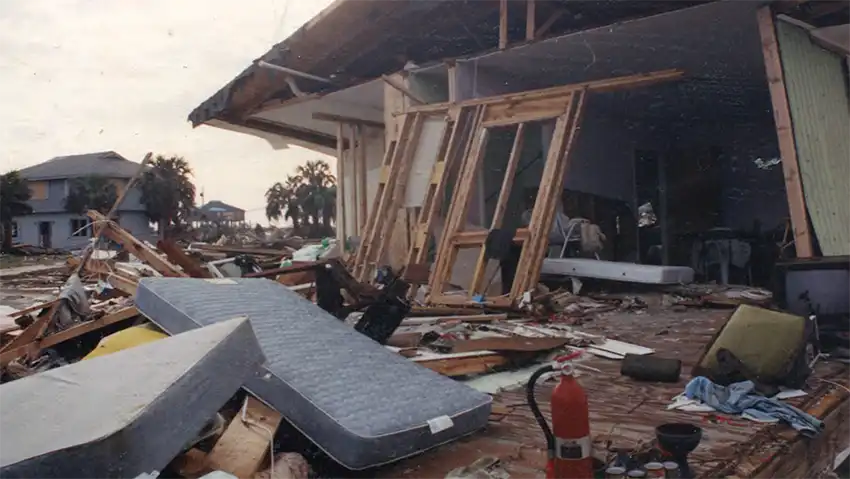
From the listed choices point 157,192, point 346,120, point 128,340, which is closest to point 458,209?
point 346,120

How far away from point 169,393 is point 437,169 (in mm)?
6600

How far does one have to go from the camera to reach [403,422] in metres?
2.81

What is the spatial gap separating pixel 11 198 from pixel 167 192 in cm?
1082

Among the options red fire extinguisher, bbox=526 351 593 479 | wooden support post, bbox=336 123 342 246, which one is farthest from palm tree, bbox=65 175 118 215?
red fire extinguisher, bbox=526 351 593 479

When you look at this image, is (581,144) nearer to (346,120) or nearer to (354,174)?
(354,174)

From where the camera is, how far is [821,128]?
6660mm

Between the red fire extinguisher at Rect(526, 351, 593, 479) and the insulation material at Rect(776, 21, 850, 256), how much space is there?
4779mm

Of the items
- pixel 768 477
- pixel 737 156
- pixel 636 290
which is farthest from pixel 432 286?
pixel 737 156

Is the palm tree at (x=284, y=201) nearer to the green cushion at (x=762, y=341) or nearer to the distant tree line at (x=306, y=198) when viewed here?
the distant tree line at (x=306, y=198)

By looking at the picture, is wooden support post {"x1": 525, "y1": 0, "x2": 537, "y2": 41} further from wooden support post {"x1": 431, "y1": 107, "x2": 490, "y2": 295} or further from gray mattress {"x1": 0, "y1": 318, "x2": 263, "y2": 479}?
gray mattress {"x1": 0, "y1": 318, "x2": 263, "y2": 479}

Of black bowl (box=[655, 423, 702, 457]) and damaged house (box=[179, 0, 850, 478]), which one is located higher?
damaged house (box=[179, 0, 850, 478])

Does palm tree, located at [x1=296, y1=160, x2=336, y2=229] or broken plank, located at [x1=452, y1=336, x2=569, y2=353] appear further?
palm tree, located at [x1=296, y1=160, x2=336, y2=229]

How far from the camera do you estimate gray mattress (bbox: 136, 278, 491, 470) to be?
270 centimetres

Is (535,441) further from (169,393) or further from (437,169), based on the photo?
(437,169)
